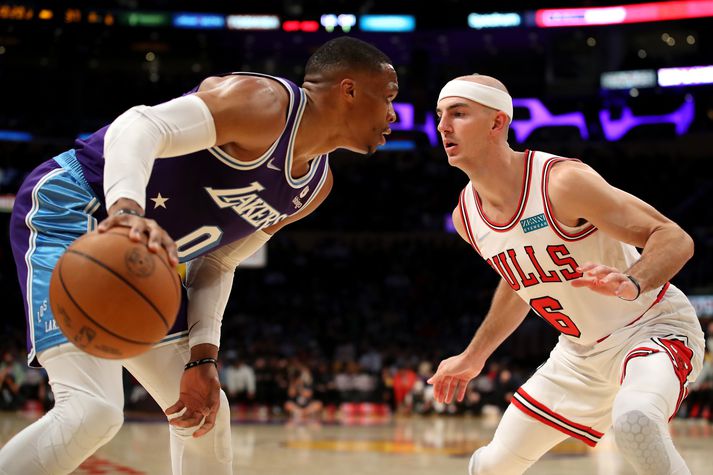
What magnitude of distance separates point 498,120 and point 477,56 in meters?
24.5

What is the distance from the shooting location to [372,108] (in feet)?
11.8

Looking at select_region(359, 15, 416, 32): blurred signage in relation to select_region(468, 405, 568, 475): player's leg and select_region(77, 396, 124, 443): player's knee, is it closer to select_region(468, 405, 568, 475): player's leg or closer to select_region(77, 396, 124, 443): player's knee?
select_region(468, 405, 568, 475): player's leg

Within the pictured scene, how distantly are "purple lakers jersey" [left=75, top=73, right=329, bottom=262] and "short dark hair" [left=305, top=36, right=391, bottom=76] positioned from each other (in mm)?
174

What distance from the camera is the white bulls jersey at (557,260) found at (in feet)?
12.8

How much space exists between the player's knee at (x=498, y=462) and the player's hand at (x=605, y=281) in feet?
4.01

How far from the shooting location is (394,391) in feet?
57.7

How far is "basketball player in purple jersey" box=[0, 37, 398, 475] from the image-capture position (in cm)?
279

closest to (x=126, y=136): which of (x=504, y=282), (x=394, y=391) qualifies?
(x=504, y=282)

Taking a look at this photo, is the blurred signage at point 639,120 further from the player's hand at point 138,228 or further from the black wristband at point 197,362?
the player's hand at point 138,228

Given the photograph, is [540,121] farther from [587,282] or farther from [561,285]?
[587,282]

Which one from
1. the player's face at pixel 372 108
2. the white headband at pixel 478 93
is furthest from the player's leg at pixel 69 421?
the white headband at pixel 478 93

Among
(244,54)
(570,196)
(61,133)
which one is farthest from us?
(244,54)

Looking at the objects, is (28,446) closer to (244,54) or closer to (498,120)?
(498,120)

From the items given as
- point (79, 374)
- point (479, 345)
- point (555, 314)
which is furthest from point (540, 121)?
point (79, 374)
